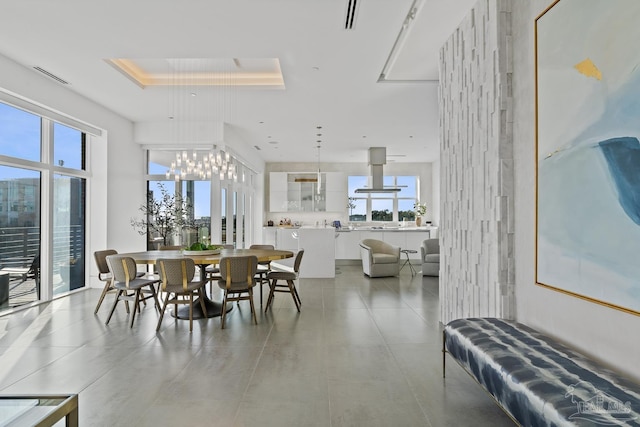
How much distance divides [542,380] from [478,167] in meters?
1.91

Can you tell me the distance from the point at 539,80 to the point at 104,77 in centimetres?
514

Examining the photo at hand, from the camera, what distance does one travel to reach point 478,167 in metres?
3.08

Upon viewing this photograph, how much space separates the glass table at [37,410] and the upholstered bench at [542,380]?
210 centimetres

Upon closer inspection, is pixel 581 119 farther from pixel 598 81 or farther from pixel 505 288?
pixel 505 288

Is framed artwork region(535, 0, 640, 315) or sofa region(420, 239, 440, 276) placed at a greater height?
framed artwork region(535, 0, 640, 315)

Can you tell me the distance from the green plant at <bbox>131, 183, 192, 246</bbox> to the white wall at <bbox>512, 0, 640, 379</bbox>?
6085 mm

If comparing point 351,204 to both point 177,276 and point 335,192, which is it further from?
point 177,276

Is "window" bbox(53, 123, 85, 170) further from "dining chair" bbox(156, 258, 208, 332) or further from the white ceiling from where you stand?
"dining chair" bbox(156, 258, 208, 332)

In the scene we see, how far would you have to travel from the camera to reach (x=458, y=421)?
2.13 meters

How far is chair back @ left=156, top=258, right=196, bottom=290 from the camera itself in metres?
3.92

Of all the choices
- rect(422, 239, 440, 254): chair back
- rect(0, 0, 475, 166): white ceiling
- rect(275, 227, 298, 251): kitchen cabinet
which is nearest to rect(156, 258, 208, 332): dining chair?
rect(0, 0, 475, 166): white ceiling

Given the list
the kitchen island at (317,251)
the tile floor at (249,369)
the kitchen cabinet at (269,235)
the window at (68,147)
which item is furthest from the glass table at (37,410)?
the kitchen cabinet at (269,235)

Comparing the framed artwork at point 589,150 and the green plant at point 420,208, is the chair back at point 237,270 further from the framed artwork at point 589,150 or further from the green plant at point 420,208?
the green plant at point 420,208

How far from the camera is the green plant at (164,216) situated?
22.8 feet
